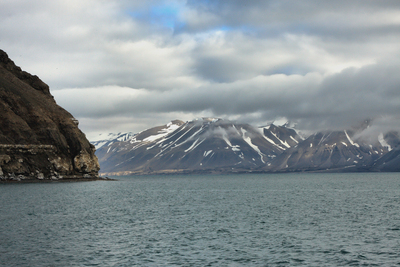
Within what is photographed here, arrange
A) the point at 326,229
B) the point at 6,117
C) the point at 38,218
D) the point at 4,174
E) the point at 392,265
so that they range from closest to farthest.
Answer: the point at 392,265 → the point at 326,229 → the point at 38,218 → the point at 4,174 → the point at 6,117

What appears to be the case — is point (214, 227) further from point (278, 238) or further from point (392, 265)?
point (392, 265)

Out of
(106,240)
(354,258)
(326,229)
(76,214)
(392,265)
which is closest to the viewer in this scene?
(392,265)

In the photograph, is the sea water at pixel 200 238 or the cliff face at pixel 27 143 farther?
the cliff face at pixel 27 143

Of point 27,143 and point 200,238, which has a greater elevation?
point 27,143

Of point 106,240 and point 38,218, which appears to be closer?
point 106,240

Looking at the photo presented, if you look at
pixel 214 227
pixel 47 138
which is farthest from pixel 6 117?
pixel 214 227

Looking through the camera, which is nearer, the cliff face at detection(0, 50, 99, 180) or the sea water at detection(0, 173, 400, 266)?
the sea water at detection(0, 173, 400, 266)

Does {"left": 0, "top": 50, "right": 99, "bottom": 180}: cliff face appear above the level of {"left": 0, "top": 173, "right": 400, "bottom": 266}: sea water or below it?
above

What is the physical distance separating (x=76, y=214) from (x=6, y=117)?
130972 millimetres

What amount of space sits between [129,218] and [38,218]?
49.9 ft

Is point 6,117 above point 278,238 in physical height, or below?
above

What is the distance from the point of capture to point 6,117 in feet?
601

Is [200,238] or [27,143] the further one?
[27,143]

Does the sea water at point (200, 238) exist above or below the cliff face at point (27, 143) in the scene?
below
